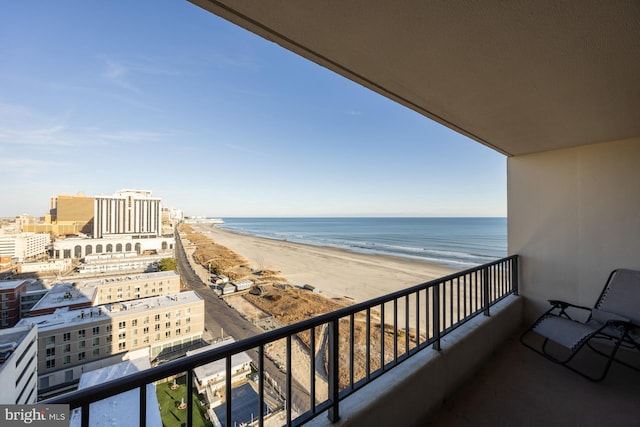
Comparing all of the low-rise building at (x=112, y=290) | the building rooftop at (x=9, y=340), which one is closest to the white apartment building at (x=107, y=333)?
the building rooftop at (x=9, y=340)

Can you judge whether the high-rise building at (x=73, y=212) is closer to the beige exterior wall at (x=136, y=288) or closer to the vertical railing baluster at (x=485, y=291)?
the beige exterior wall at (x=136, y=288)

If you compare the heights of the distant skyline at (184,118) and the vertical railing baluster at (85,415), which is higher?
the distant skyline at (184,118)

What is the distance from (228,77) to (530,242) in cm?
1278

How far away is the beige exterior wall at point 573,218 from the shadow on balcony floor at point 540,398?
0.95m

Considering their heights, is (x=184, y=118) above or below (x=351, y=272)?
above

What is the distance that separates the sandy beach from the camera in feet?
34.8

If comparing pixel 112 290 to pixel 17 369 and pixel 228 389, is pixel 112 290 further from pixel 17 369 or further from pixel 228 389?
pixel 228 389

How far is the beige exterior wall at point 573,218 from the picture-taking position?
101 inches

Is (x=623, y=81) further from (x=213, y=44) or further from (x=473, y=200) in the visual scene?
(x=473, y=200)

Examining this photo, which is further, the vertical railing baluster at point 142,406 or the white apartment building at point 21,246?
the white apartment building at point 21,246

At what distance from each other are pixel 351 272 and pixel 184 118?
13.4 meters

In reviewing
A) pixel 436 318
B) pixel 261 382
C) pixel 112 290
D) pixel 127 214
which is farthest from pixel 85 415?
pixel 127 214

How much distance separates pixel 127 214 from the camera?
17547 mm

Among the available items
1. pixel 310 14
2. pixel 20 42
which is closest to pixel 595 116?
pixel 310 14
